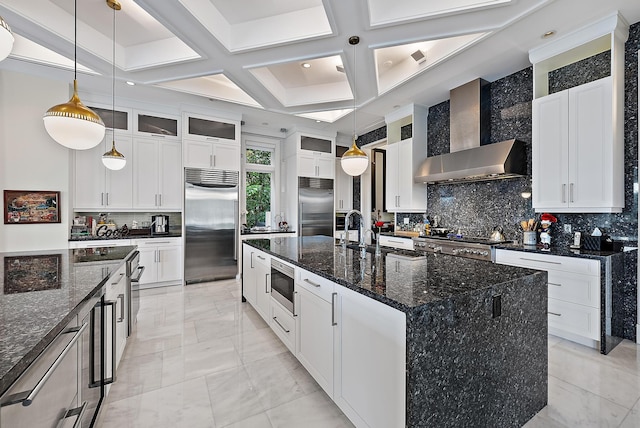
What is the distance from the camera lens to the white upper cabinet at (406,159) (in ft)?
15.7

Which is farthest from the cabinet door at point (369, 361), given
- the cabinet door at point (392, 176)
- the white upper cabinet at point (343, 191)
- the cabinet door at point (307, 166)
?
the white upper cabinet at point (343, 191)

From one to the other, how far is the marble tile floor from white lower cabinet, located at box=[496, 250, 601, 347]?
0.14m

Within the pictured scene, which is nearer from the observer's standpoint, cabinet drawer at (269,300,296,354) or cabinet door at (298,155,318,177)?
cabinet drawer at (269,300,296,354)

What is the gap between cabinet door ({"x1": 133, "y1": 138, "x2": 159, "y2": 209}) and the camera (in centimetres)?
464

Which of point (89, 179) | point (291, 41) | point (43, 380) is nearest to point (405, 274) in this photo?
point (43, 380)

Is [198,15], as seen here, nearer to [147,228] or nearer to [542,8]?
[542,8]

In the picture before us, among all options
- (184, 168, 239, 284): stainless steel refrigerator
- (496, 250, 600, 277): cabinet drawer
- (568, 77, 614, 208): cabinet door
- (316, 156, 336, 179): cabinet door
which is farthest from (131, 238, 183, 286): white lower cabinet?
(568, 77, 614, 208): cabinet door

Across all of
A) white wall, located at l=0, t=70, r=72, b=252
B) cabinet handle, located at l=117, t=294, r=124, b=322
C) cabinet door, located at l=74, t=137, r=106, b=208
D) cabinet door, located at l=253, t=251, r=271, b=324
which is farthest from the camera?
cabinet door, located at l=74, t=137, r=106, b=208

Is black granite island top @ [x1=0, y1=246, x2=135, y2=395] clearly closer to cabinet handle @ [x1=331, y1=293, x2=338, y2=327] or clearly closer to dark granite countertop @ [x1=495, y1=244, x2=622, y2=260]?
cabinet handle @ [x1=331, y1=293, x2=338, y2=327]

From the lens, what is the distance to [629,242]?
274cm

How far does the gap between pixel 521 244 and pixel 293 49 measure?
134 inches

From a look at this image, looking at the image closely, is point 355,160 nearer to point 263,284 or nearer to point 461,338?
point 263,284

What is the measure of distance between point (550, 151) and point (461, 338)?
9.11 feet

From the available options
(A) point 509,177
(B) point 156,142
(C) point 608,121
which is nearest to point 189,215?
(B) point 156,142
